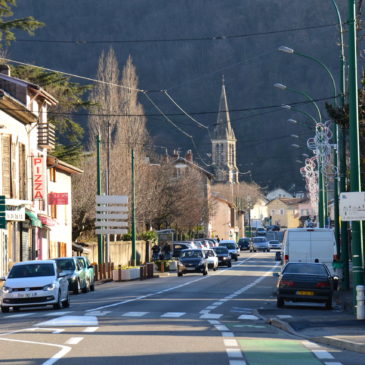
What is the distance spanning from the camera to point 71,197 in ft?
229

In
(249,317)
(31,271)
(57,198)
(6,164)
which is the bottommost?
(249,317)

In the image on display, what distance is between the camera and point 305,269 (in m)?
29.7

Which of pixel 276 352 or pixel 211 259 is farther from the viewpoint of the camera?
pixel 211 259

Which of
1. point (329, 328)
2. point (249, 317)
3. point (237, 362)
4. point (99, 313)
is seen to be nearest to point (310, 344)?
point (329, 328)

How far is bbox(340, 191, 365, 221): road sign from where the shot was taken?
22.5m

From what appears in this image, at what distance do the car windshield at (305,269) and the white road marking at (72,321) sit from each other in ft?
25.0

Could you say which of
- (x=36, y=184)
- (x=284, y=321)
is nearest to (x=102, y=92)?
(x=36, y=184)

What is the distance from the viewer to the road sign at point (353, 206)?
22469 millimetres

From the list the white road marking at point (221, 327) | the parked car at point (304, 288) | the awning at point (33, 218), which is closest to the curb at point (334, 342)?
the white road marking at point (221, 327)

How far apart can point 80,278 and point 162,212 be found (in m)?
48.8

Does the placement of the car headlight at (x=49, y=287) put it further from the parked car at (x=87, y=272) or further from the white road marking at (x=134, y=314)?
the parked car at (x=87, y=272)

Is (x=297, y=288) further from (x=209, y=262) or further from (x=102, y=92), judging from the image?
(x=102, y=92)

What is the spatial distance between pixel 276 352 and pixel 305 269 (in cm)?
1367

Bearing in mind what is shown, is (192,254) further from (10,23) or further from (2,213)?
(10,23)
